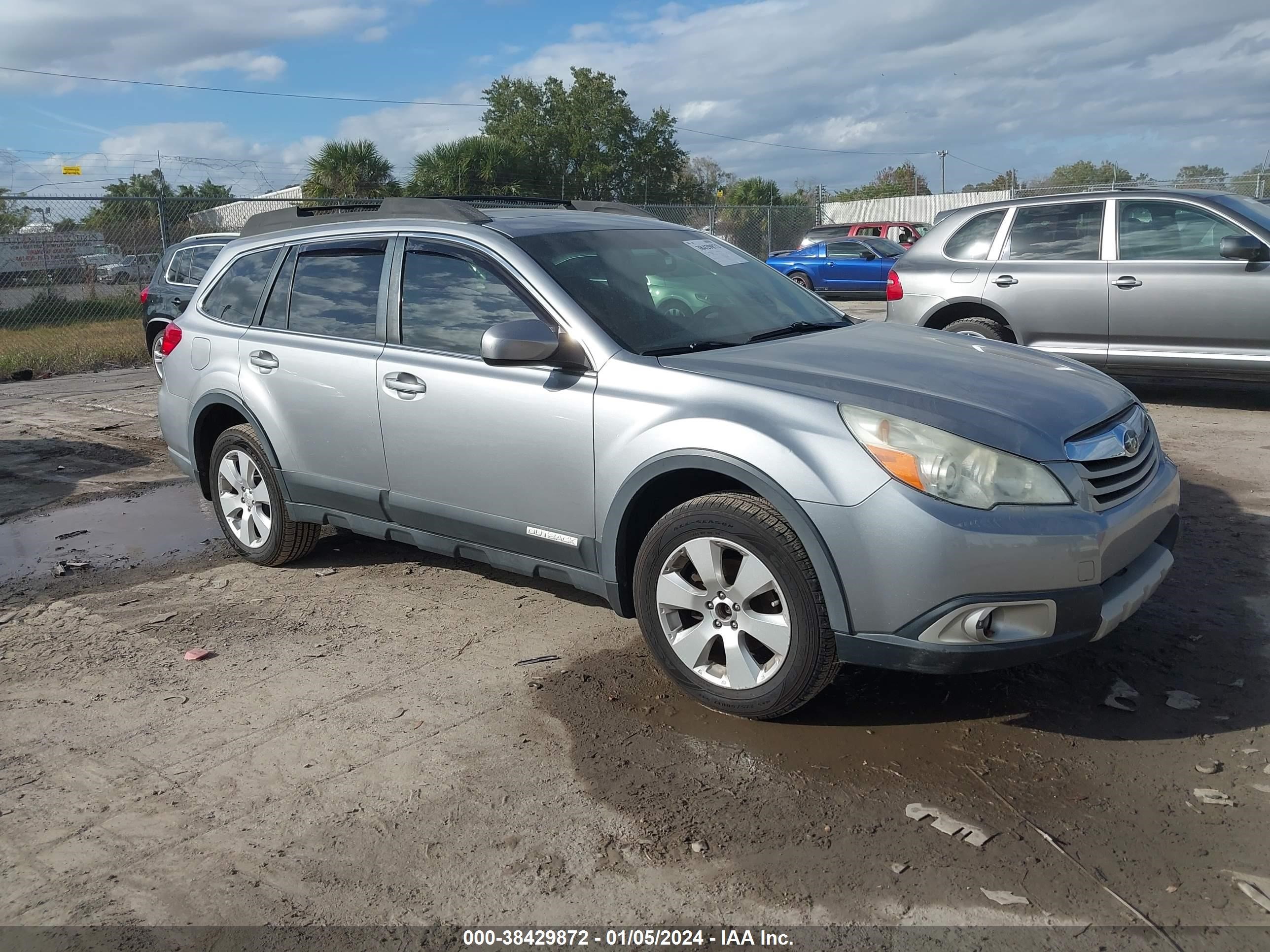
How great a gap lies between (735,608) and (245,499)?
3201mm

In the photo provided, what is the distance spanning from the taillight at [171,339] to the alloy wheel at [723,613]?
361cm

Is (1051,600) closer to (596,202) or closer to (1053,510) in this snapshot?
(1053,510)

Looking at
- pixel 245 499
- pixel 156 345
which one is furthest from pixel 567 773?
pixel 156 345

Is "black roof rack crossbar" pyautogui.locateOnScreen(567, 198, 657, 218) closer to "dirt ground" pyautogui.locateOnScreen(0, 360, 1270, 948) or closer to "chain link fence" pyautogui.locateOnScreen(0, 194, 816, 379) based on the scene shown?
"dirt ground" pyautogui.locateOnScreen(0, 360, 1270, 948)

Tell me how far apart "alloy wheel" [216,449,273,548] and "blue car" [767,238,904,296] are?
60.0 ft

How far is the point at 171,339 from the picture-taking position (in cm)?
600

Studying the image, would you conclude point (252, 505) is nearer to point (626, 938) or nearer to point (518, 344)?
point (518, 344)

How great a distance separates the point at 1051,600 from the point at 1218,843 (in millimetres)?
787

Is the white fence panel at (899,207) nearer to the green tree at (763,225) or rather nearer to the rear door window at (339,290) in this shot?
the green tree at (763,225)

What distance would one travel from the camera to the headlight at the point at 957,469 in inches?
128

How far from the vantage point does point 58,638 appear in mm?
4812

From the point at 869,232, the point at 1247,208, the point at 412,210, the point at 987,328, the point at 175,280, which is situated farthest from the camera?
the point at 869,232

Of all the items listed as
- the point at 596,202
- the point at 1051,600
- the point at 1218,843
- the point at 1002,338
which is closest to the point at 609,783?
the point at 1051,600

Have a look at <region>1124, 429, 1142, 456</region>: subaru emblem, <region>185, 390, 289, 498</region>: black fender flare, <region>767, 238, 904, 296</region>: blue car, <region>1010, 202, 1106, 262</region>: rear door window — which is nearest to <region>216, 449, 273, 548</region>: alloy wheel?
<region>185, 390, 289, 498</region>: black fender flare
